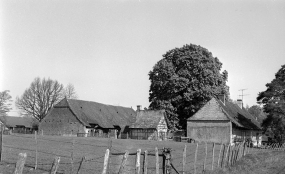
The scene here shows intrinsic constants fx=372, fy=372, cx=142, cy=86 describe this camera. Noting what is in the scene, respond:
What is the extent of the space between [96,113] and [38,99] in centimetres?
2141

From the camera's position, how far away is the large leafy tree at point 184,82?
53.7m

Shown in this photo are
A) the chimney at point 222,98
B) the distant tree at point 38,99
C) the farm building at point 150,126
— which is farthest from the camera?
the distant tree at point 38,99

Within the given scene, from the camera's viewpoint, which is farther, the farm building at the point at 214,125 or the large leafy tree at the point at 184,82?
the large leafy tree at the point at 184,82

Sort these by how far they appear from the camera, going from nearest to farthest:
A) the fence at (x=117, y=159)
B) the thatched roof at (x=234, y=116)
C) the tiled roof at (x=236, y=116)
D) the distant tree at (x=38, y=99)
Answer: the fence at (x=117, y=159)
the thatched roof at (x=234, y=116)
the tiled roof at (x=236, y=116)
the distant tree at (x=38, y=99)

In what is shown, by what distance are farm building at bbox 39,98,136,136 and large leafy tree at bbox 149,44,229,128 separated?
8.36 m

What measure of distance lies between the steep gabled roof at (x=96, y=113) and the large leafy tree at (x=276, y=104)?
24686mm

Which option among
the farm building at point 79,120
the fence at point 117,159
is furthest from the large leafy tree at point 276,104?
the farm building at point 79,120

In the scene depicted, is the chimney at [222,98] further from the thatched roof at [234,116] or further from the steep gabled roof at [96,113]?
the steep gabled roof at [96,113]

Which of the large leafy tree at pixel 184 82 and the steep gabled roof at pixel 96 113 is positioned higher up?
the large leafy tree at pixel 184 82

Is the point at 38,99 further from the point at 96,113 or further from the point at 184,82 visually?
the point at 184,82

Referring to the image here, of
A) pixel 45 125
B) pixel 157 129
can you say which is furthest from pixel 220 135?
pixel 45 125

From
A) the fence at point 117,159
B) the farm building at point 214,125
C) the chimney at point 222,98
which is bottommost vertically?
the fence at point 117,159

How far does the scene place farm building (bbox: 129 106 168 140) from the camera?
56559 mm

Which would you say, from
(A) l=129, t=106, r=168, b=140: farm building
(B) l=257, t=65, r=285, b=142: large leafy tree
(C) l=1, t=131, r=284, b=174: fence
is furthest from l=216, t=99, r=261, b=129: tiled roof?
(C) l=1, t=131, r=284, b=174: fence
